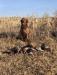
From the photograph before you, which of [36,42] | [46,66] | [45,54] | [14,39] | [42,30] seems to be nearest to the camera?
[46,66]

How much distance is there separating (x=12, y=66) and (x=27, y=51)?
62.1 inches

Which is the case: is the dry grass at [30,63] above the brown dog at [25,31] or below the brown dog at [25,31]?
below

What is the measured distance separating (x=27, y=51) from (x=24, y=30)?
3.05 metres

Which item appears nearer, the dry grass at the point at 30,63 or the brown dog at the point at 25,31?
the dry grass at the point at 30,63

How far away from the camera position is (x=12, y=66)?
982cm

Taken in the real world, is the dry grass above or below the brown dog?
below

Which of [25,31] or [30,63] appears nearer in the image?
[30,63]

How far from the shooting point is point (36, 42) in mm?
12922

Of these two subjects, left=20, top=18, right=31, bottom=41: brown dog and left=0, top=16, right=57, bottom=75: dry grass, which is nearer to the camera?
left=0, top=16, right=57, bottom=75: dry grass

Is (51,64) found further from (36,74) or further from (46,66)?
(36,74)

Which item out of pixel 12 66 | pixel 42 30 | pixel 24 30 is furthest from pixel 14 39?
pixel 12 66

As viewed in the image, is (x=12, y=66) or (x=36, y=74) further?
(x=12, y=66)

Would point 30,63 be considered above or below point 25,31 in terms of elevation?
below

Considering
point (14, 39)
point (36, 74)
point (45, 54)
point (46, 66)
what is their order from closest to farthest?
point (36, 74) → point (46, 66) → point (45, 54) → point (14, 39)
